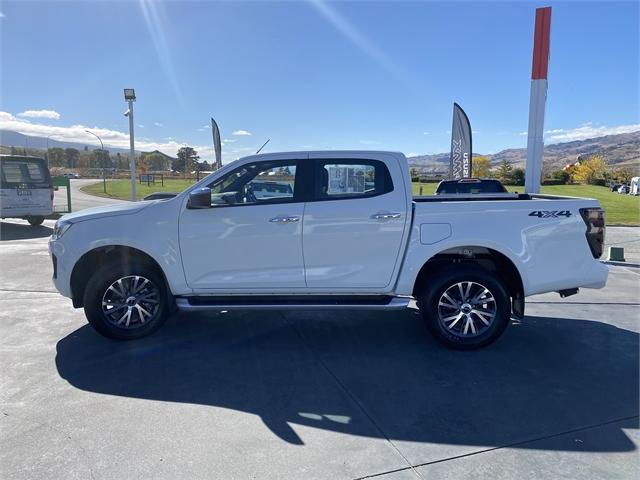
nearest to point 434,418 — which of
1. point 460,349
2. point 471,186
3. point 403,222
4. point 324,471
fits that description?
point 324,471

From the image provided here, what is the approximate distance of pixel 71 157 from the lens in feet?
383

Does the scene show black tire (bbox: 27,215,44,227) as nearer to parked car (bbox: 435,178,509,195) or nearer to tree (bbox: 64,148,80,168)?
parked car (bbox: 435,178,509,195)

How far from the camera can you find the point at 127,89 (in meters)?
15.0

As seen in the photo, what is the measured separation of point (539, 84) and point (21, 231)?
1576 centimetres

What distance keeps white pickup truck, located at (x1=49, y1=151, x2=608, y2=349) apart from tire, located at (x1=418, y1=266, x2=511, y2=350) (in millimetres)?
11

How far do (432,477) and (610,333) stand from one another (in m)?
3.59

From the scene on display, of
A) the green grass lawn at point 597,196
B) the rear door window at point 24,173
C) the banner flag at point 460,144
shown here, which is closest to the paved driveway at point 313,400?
the rear door window at point 24,173

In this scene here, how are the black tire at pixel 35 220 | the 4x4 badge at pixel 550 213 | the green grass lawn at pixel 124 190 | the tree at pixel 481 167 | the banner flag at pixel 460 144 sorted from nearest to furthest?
the 4x4 badge at pixel 550 213 < the black tire at pixel 35 220 < the banner flag at pixel 460 144 < the green grass lawn at pixel 124 190 < the tree at pixel 481 167

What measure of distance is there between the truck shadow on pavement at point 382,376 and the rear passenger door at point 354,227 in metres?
0.76

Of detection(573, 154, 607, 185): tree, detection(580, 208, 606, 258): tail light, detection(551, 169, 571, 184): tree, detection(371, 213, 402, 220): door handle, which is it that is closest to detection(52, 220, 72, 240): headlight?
detection(371, 213, 402, 220): door handle

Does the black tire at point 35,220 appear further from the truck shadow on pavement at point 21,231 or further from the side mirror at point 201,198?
the side mirror at point 201,198

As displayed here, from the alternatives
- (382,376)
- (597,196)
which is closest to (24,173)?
(382,376)

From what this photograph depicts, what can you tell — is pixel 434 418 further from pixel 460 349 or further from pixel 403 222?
pixel 403 222

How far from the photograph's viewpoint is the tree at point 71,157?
11669cm
